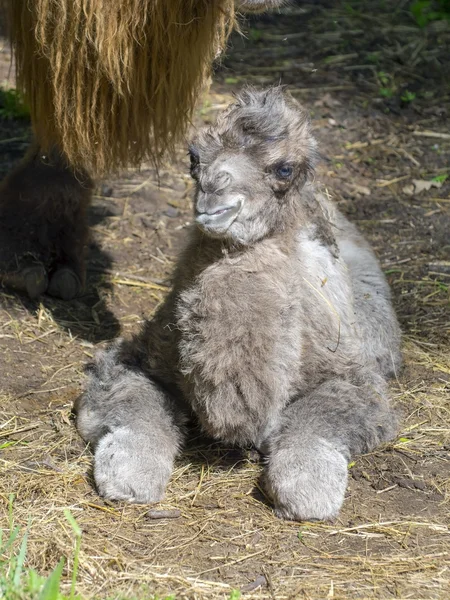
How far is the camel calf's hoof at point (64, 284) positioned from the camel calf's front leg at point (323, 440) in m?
1.55

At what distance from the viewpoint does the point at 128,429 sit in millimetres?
3211

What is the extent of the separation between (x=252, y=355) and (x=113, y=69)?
1.29 metres

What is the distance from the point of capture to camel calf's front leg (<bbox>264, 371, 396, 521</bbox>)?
3053 millimetres

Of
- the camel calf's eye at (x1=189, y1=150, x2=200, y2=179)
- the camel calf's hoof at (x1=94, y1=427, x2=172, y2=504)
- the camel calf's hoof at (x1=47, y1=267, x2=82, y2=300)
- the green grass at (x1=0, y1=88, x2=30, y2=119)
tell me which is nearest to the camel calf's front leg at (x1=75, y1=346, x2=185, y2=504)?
the camel calf's hoof at (x1=94, y1=427, x2=172, y2=504)

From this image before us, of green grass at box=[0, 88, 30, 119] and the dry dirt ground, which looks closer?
the dry dirt ground

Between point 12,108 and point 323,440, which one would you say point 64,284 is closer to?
point 323,440

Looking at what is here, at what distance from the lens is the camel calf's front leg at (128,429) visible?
3.11 m

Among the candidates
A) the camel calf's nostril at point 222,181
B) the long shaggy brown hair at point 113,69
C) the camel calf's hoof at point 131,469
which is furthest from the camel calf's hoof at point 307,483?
the long shaggy brown hair at point 113,69

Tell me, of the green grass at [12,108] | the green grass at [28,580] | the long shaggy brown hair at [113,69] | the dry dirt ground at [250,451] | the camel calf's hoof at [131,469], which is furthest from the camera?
the green grass at [12,108]

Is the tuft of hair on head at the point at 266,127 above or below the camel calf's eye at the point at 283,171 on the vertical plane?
above

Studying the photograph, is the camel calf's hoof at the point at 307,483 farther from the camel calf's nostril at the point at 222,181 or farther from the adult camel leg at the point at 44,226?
the adult camel leg at the point at 44,226

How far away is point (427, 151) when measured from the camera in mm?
5988

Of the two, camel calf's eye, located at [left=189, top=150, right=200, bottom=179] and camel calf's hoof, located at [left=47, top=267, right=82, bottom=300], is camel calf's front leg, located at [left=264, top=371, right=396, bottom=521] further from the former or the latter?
camel calf's hoof, located at [left=47, top=267, right=82, bottom=300]

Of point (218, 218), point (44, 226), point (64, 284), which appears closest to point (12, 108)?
point (44, 226)
